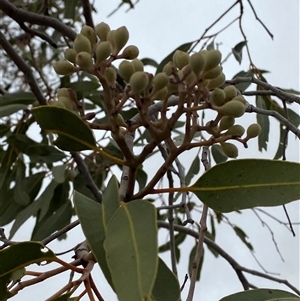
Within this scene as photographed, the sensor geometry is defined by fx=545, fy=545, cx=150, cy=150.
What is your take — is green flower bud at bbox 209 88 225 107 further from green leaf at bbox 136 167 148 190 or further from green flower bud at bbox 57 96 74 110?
green leaf at bbox 136 167 148 190

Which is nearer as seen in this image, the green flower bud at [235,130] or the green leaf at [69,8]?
the green flower bud at [235,130]

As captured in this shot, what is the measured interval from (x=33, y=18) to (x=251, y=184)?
0.84m

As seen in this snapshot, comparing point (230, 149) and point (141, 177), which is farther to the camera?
point (141, 177)

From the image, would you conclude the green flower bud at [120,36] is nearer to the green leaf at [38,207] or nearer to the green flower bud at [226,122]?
the green flower bud at [226,122]

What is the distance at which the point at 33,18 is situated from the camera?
116 cm

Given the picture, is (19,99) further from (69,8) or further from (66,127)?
(66,127)

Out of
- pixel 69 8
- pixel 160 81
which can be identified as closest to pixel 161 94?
pixel 160 81

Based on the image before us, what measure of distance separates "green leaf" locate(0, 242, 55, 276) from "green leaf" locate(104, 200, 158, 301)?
9 centimetres

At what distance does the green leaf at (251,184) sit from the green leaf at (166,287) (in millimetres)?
68

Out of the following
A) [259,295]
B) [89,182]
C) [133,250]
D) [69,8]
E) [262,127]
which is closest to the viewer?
[133,250]

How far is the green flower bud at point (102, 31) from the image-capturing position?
46cm

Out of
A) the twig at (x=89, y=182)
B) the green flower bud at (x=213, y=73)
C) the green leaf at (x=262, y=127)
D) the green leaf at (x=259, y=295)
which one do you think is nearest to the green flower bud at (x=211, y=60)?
the green flower bud at (x=213, y=73)

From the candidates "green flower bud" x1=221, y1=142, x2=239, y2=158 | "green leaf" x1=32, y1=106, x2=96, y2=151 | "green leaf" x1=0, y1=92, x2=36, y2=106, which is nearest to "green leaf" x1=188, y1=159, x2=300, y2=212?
"green flower bud" x1=221, y1=142, x2=239, y2=158

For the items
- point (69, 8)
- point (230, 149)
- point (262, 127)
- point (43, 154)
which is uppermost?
point (69, 8)
